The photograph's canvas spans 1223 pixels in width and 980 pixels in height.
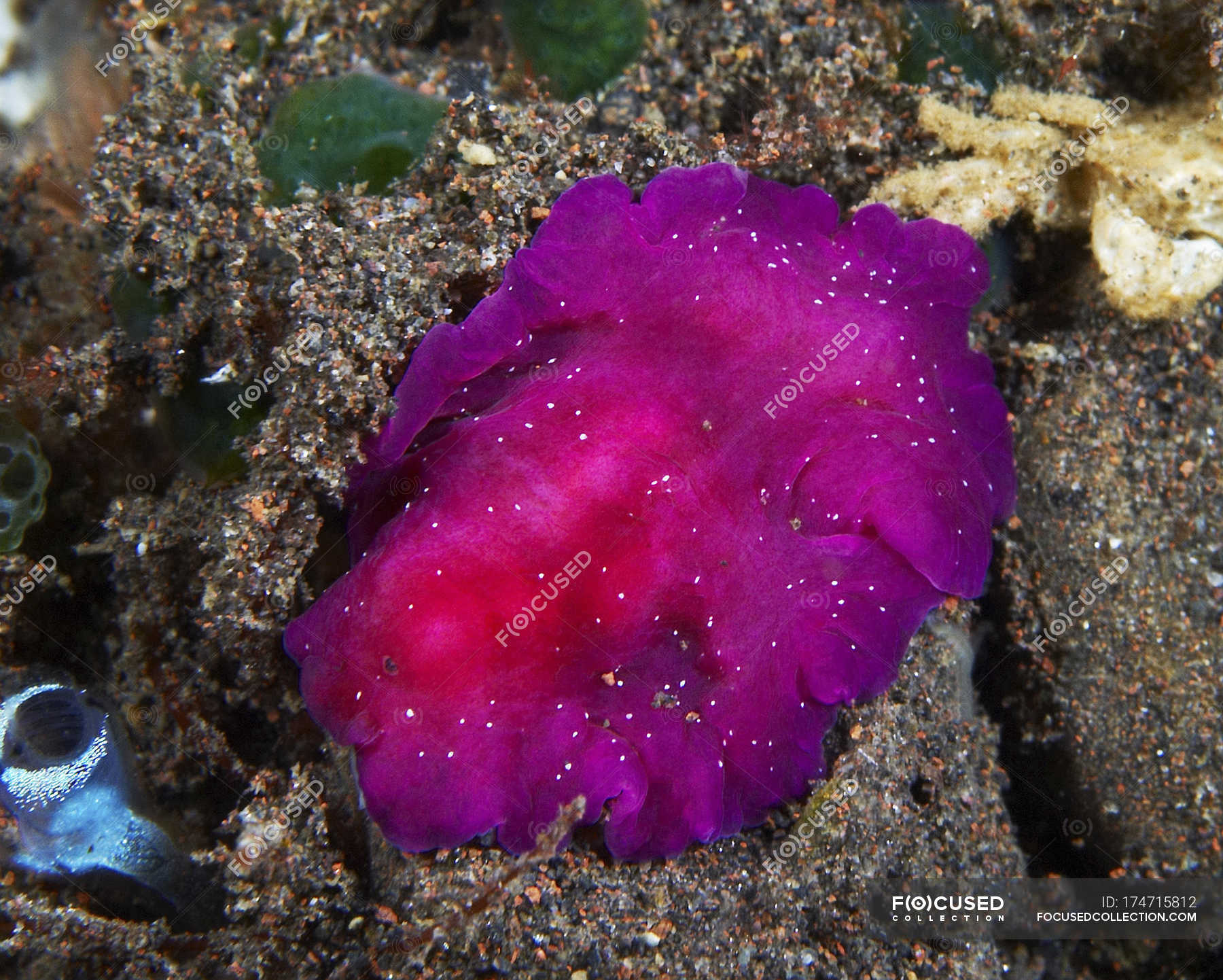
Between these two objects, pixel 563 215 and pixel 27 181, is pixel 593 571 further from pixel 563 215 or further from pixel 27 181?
pixel 27 181

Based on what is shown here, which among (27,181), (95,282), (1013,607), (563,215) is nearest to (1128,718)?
(1013,607)

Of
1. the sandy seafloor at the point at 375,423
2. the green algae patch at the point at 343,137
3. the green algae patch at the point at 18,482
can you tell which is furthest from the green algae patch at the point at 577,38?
the green algae patch at the point at 18,482

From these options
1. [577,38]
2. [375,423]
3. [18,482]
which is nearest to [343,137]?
[577,38]

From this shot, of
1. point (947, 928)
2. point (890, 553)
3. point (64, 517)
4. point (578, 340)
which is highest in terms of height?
point (578, 340)

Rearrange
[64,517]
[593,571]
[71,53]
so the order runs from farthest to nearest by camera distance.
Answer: [71,53] < [64,517] < [593,571]

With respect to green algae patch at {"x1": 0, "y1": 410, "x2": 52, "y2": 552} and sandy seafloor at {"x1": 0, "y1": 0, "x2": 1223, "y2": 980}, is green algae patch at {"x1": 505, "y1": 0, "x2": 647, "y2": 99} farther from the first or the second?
green algae patch at {"x1": 0, "y1": 410, "x2": 52, "y2": 552}

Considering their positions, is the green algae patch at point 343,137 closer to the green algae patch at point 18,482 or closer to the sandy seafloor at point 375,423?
the sandy seafloor at point 375,423
